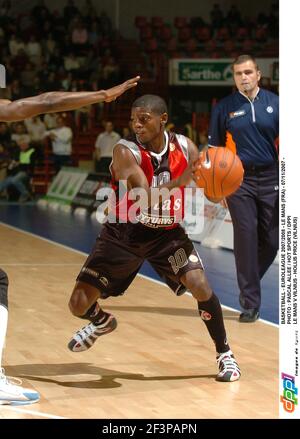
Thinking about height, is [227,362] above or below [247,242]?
below

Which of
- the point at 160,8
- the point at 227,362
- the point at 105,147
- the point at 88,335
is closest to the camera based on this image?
the point at 227,362

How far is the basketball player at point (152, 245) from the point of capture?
661 cm

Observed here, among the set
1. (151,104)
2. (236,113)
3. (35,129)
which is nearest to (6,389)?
(151,104)

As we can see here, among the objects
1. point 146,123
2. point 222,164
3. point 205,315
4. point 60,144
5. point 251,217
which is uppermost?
point 146,123

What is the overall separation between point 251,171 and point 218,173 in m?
2.65

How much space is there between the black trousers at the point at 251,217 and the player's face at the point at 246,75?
748 mm

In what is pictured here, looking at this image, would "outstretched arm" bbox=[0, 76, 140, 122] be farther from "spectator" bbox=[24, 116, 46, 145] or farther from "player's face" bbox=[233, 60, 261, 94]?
"spectator" bbox=[24, 116, 46, 145]

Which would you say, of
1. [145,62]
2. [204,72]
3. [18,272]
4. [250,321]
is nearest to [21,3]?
[145,62]

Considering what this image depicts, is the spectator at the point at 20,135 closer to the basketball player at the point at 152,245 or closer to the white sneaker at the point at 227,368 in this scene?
the basketball player at the point at 152,245

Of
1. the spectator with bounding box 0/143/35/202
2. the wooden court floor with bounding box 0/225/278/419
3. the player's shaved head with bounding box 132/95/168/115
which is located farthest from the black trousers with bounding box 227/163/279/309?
the spectator with bounding box 0/143/35/202

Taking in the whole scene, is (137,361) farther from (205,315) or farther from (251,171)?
(251,171)

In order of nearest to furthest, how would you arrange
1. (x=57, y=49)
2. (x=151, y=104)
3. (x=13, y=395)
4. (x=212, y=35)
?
(x=13, y=395)
(x=151, y=104)
(x=57, y=49)
(x=212, y=35)

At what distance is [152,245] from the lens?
270 inches
